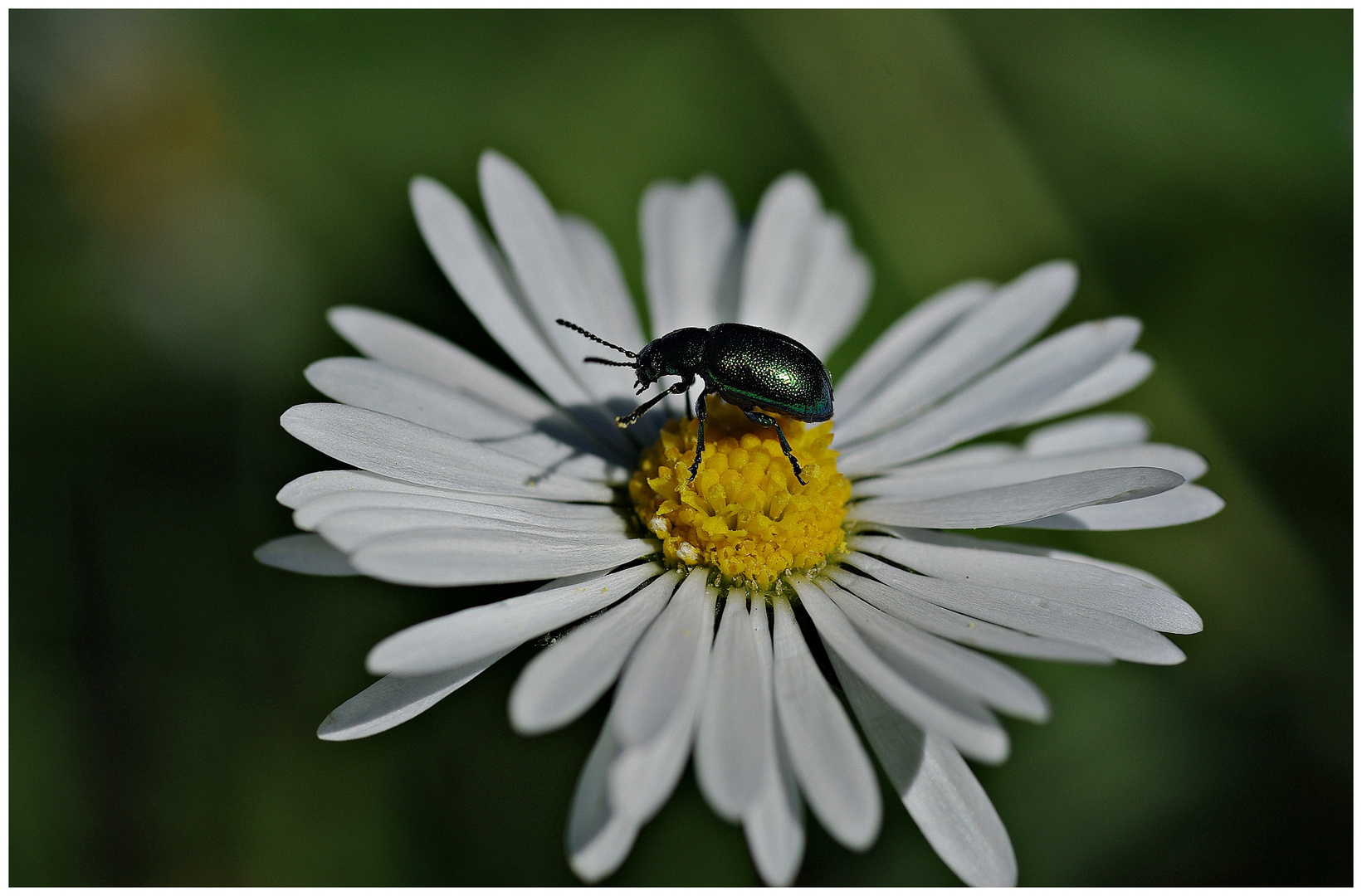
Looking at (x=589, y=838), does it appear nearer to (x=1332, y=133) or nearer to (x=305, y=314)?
(x=305, y=314)

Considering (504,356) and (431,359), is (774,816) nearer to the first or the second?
(431,359)

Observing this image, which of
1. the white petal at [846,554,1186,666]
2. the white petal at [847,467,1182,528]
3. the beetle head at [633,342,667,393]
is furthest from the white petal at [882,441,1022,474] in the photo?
the beetle head at [633,342,667,393]

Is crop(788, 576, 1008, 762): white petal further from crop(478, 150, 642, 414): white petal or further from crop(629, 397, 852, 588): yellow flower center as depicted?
crop(478, 150, 642, 414): white petal

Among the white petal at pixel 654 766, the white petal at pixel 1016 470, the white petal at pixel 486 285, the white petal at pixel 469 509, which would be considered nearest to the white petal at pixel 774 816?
the white petal at pixel 654 766

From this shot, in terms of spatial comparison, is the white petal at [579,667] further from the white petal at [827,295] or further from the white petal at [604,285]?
the white petal at [827,295]

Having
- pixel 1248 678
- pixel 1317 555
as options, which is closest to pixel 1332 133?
pixel 1317 555

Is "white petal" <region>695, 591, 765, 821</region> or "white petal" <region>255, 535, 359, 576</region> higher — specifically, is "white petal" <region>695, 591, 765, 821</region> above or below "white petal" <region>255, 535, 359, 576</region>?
below
